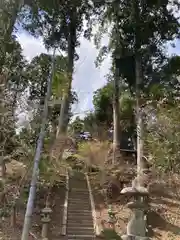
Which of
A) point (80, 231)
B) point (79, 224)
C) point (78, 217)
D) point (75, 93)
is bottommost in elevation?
point (80, 231)

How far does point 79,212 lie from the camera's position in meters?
14.1

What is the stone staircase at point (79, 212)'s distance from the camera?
12.7 m

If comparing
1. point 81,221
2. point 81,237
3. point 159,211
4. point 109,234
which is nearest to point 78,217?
point 81,221

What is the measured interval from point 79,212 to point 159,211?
2.85 metres

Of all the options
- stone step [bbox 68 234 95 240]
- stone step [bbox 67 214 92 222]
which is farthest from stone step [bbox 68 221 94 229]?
stone step [bbox 68 234 95 240]

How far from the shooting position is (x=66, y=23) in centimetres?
1884

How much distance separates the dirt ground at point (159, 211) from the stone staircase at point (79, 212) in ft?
1.21

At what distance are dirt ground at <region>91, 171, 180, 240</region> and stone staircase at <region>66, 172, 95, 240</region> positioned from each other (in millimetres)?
369

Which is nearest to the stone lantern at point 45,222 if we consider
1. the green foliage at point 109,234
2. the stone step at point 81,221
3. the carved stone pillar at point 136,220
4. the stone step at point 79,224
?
the stone step at point 79,224

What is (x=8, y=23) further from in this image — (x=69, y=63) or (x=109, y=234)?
(x=109, y=234)

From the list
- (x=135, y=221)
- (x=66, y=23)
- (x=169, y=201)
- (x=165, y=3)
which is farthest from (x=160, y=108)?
(x=66, y=23)

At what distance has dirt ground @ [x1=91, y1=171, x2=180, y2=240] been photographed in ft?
42.0

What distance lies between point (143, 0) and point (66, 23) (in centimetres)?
379

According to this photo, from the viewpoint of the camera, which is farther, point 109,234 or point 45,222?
point 45,222
